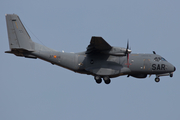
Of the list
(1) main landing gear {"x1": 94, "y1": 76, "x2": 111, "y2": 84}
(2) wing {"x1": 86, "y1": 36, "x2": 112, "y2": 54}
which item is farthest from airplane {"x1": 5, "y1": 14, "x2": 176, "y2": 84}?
(2) wing {"x1": 86, "y1": 36, "x2": 112, "y2": 54}

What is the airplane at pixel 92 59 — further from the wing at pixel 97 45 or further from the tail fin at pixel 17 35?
the wing at pixel 97 45

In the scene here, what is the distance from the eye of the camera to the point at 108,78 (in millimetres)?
36469

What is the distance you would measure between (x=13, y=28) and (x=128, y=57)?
12.7 meters

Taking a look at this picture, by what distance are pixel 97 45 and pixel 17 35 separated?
8.92 m

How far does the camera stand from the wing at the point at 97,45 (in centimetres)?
3412

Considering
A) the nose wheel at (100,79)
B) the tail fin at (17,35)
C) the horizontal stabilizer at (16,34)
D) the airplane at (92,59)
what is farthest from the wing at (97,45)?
the horizontal stabilizer at (16,34)

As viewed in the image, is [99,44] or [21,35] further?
[21,35]

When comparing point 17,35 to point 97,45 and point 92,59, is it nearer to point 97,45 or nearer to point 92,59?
point 92,59

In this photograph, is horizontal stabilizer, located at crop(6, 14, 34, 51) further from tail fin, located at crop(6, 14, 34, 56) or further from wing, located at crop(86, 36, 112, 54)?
wing, located at crop(86, 36, 112, 54)

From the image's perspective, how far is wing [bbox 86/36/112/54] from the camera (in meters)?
34.1

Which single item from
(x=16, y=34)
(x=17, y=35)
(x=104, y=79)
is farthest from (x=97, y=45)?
(x=16, y=34)

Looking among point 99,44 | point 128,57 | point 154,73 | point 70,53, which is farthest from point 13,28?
point 154,73

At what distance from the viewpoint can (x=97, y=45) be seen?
35031 mm

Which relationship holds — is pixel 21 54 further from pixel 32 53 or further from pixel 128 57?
pixel 128 57
